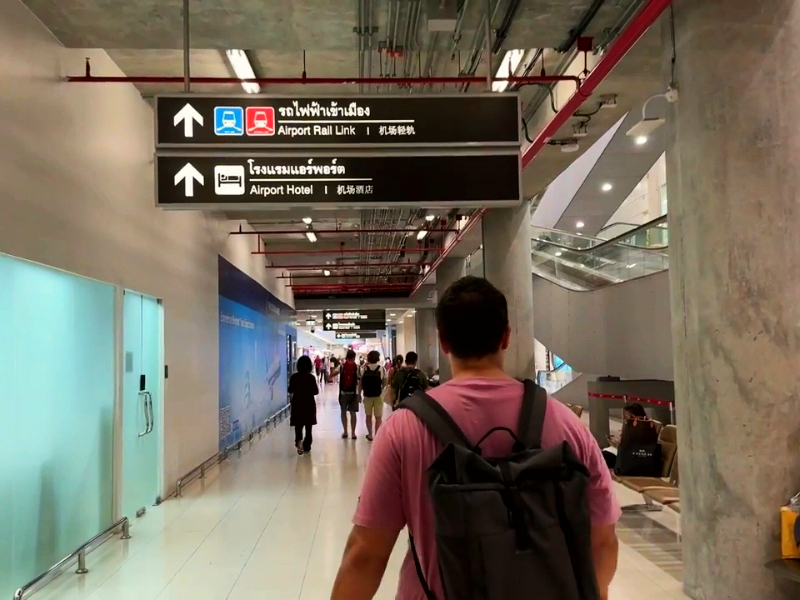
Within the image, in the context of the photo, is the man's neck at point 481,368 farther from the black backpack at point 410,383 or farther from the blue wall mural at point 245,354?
the blue wall mural at point 245,354

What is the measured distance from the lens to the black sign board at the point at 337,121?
3814mm

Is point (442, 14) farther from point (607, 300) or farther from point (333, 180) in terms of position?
point (607, 300)

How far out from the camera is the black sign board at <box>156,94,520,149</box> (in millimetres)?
3814

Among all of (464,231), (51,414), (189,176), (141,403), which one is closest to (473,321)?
(189,176)

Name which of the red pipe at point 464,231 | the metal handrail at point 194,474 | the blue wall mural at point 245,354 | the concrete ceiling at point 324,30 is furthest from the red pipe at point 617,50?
the blue wall mural at point 245,354

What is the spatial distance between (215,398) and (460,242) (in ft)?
17.2

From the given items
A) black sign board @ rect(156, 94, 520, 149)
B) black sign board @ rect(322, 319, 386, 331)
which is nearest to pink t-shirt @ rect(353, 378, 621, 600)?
black sign board @ rect(156, 94, 520, 149)

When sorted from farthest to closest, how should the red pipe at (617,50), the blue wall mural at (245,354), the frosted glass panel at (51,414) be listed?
the blue wall mural at (245,354)
the frosted glass panel at (51,414)
the red pipe at (617,50)

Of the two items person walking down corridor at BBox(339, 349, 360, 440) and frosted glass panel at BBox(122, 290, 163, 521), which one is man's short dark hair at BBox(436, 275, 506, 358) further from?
person walking down corridor at BBox(339, 349, 360, 440)

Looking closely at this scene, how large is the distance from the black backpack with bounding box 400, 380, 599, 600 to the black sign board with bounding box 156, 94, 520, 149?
294 cm

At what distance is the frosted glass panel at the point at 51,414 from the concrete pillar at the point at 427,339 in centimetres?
1720

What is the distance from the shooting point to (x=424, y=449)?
1.30m

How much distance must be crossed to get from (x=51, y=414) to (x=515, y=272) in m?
5.98

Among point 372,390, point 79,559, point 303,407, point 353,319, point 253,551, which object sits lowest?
point 253,551
